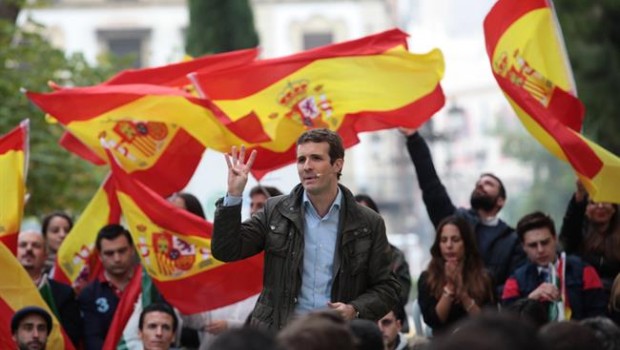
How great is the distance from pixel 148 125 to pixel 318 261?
4181 millimetres

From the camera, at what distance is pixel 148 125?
41.6 ft

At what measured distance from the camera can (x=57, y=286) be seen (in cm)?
1149

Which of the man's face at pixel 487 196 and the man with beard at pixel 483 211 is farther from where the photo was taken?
the man's face at pixel 487 196

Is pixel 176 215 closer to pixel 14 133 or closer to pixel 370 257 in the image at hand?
pixel 14 133

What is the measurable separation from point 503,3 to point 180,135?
2608 millimetres

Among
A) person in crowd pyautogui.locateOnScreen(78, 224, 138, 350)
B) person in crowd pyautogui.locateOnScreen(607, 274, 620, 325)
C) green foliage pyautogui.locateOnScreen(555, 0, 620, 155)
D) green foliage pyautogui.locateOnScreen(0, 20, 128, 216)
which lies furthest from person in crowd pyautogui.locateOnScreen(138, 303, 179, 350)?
green foliage pyautogui.locateOnScreen(555, 0, 620, 155)

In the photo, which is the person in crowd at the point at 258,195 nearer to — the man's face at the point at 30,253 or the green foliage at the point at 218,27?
the man's face at the point at 30,253

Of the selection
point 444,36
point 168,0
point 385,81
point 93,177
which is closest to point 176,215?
point 385,81

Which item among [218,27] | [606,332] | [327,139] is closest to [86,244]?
[327,139]

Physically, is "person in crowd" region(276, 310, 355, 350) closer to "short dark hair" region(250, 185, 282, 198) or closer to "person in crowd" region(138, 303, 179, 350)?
"person in crowd" region(138, 303, 179, 350)

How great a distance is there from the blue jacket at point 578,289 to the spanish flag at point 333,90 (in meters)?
1.74

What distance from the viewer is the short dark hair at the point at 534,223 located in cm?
1107

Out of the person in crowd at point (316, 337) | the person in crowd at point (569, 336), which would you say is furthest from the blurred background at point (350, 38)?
the person in crowd at point (316, 337)

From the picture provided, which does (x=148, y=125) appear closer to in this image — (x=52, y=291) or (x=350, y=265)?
(x=52, y=291)
